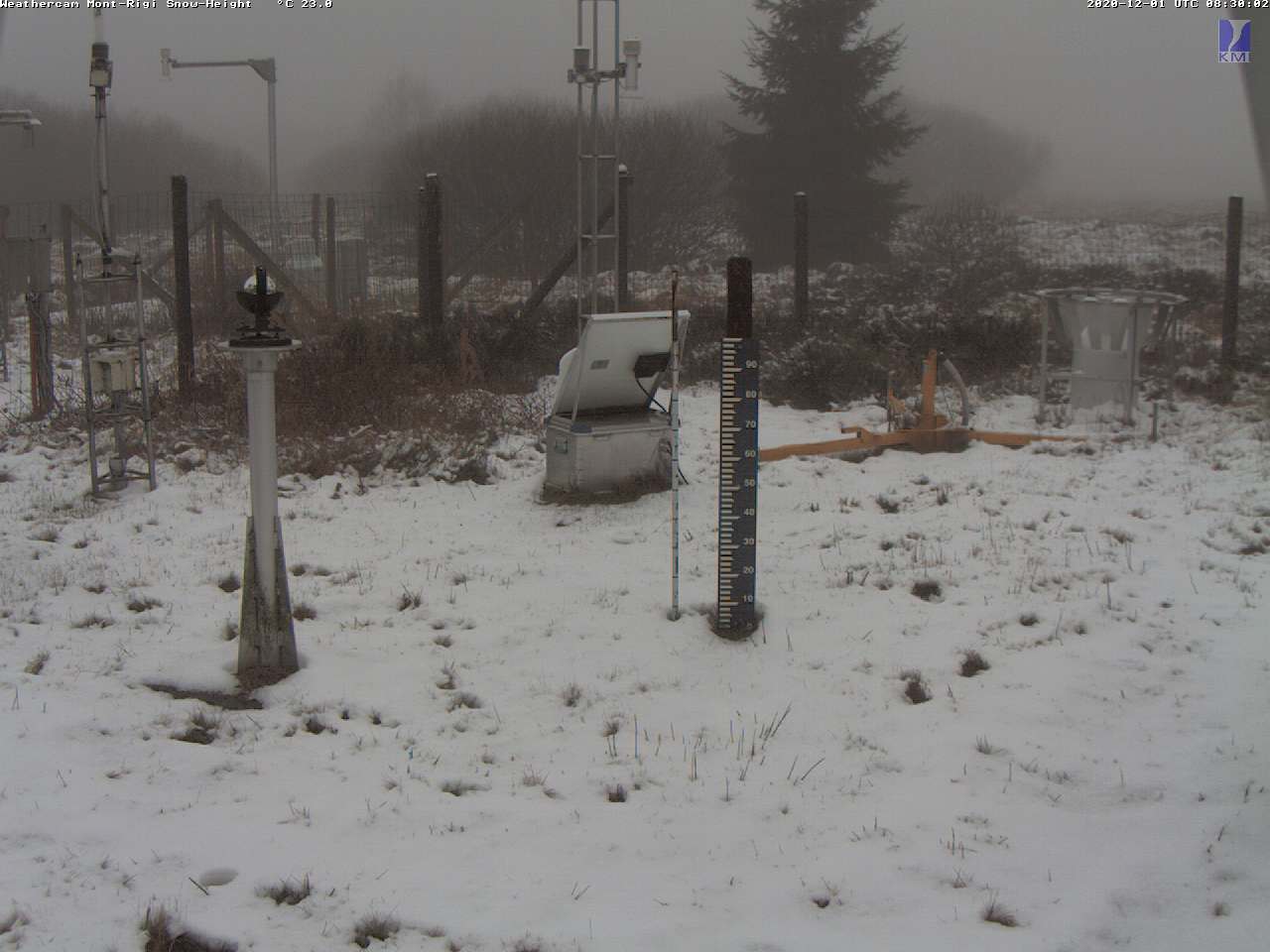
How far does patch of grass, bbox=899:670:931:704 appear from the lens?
17.9 feet

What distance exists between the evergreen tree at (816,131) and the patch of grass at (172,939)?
29.8m

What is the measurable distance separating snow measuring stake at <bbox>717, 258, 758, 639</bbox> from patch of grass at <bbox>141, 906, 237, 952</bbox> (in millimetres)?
3116

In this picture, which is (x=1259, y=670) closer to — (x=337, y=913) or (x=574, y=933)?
(x=574, y=933)

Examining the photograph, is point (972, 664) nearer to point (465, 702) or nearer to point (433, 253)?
point (465, 702)

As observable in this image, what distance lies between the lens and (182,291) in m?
11.7

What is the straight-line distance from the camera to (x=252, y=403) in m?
5.50

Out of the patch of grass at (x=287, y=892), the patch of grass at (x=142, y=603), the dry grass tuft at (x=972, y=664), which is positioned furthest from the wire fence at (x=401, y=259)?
the dry grass tuft at (x=972, y=664)

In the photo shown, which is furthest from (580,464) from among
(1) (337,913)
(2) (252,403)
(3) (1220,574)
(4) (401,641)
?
(1) (337,913)

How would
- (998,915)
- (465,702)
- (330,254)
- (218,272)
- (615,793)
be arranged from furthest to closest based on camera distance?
1. (330,254)
2. (218,272)
3. (465,702)
4. (615,793)
5. (998,915)

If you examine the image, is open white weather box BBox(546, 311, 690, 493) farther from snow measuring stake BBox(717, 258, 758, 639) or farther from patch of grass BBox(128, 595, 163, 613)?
patch of grass BBox(128, 595, 163, 613)

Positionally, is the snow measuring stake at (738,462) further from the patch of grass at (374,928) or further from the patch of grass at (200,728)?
the patch of grass at (374,928)

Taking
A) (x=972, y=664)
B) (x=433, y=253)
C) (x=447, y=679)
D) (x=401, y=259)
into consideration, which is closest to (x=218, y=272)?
(x=401, y=259)

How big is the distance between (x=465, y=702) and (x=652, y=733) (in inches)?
34.8

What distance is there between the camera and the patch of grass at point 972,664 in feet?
18.5
